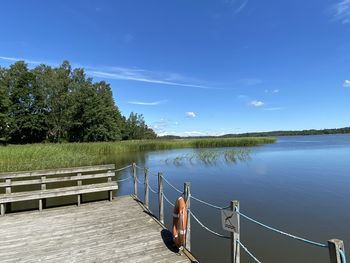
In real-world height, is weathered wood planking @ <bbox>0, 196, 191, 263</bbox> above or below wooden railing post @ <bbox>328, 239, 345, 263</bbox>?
below

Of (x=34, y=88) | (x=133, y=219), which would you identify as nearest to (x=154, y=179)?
(x=133, y=219)

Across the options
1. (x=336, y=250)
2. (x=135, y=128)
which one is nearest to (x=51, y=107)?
(x=135, y=128)

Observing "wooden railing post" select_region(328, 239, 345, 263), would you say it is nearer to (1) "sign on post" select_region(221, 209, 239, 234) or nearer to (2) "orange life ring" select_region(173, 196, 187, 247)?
(1) "sign on post" select_region(221, 209, 239, 234)

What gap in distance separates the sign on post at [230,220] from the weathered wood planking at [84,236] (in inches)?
39.1

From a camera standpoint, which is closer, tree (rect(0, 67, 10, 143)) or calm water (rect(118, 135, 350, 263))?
calm water (rect(118, 135, 350, 263))

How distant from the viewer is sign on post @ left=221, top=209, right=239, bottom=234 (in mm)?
3585

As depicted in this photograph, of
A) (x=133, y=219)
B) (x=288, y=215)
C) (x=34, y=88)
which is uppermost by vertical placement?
(x=34, y=88)

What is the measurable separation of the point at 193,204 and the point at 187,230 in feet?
16.0

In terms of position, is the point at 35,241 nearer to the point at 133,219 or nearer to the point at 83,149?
the point at 133,219

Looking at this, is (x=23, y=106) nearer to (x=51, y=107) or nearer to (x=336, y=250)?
(x=51, y=107)

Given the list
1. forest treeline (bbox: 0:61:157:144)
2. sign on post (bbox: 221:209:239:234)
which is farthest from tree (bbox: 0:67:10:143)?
sign on post (bbox: 221:209:239:234)

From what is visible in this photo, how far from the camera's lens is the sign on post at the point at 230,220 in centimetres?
359

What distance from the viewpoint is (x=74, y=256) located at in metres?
4.29

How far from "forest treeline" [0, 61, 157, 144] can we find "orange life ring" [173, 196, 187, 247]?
3533 cm
